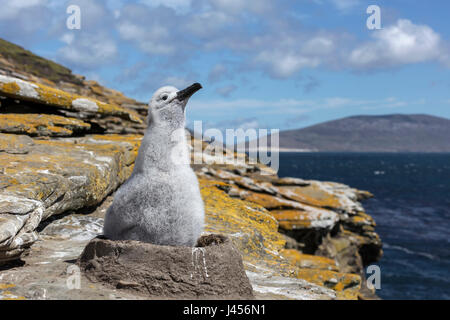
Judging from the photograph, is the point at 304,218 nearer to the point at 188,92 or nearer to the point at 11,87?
the point at 11,87

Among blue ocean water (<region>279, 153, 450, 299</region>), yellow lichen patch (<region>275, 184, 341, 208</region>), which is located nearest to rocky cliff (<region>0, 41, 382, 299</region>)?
yellow lichen patch (<region>275, 184, 341, 208</region>)

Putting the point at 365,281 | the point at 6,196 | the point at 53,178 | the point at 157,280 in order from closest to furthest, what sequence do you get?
1. the point at 157,280
2. the point at 6,196
3. the point at 53,178
4. the point at 365,281

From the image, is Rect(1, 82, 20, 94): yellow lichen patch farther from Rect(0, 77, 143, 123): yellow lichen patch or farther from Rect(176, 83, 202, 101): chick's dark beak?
Rect(176, 83, 202, 101): chick's dark beak

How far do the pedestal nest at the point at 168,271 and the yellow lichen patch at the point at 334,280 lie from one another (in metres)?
7.11

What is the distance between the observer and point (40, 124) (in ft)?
32.2

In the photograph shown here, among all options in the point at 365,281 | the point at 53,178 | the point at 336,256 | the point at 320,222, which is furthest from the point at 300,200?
the point at 53,178

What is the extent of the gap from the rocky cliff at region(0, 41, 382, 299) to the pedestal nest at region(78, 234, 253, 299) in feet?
0.85

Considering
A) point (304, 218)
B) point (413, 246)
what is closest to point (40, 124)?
point (304, 218)

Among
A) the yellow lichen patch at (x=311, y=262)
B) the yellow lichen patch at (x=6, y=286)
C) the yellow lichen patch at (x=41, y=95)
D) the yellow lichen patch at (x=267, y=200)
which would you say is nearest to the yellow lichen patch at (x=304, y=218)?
the yellow lichen patch at (x=267, y=200)

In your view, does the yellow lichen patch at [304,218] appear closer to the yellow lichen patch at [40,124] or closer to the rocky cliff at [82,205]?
the rocky cliff at [82,205]

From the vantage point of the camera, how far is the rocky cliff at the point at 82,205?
17.8 ft

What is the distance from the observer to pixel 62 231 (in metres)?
7.62
